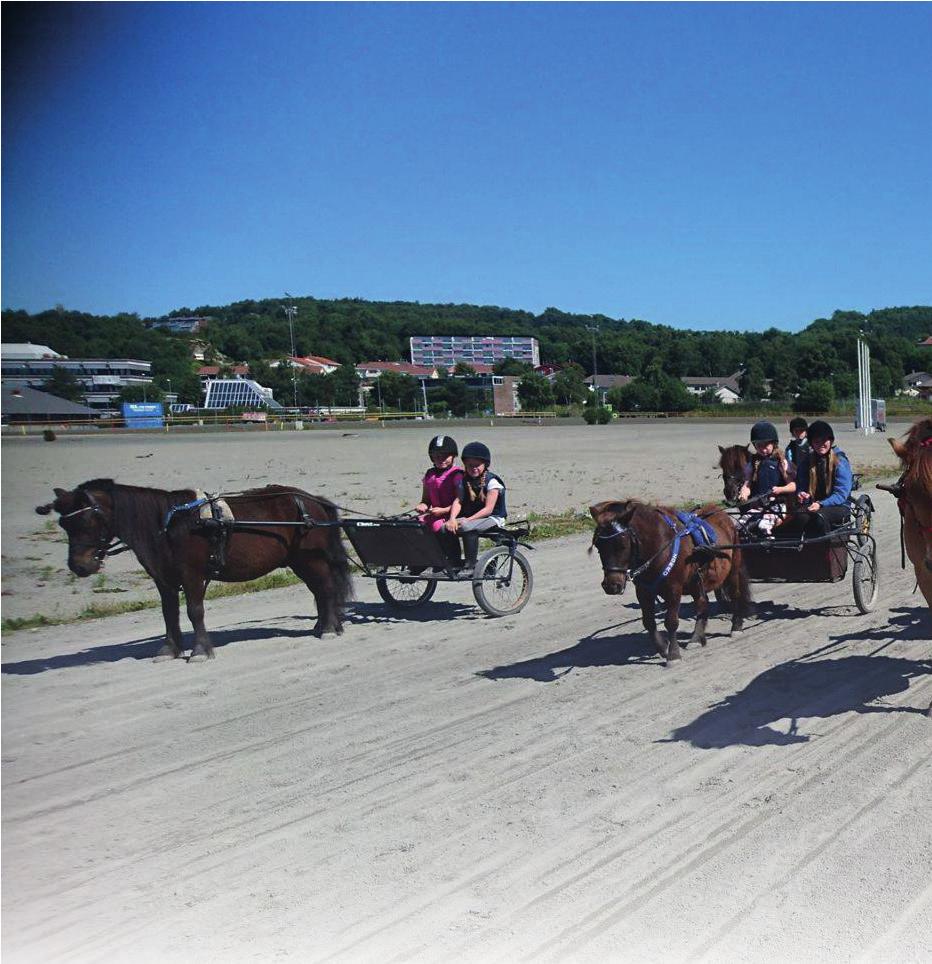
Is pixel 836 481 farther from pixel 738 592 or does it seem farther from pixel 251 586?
pixel 251 586

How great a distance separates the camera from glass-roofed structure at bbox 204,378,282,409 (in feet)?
184

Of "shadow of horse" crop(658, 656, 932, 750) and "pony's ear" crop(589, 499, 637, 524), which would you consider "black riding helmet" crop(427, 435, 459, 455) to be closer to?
"pony's ear" crop(589, 499, 637, 524)

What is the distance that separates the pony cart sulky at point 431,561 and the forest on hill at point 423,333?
250 centimetres

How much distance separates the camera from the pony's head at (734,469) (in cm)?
979

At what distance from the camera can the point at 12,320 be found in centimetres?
436

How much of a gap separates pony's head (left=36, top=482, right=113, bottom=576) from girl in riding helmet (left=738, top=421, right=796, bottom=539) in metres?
5.50

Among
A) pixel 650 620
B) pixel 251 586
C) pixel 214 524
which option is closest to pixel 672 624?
pixel 650 620

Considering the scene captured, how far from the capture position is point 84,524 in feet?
25.3

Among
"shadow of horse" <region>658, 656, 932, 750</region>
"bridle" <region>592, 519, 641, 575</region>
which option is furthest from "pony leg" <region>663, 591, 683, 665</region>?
"shadow of horse" <region>658, 656, 932, 750</region>

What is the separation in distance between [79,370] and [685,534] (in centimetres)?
452

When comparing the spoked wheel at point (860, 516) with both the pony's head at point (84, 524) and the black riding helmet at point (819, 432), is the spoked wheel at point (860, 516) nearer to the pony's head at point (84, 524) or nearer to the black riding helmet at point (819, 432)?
the black riding helmet at point (819, 432)

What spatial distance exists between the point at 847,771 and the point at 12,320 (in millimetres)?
4679

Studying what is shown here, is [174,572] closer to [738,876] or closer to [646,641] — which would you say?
[646,641]

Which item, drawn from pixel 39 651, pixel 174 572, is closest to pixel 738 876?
pixel 174 572
